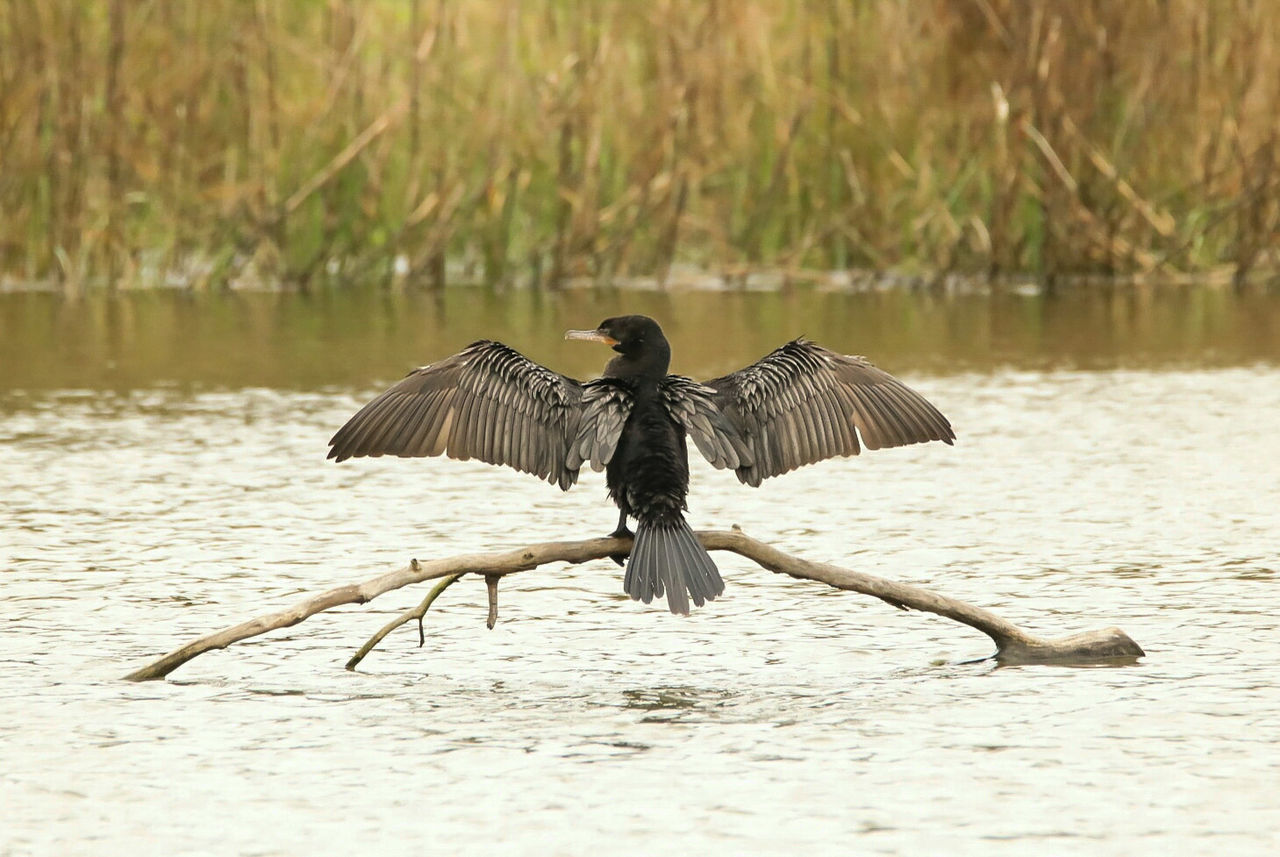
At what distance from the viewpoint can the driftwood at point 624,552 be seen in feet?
17.2

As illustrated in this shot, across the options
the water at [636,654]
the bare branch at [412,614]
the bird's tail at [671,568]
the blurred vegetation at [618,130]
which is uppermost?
the blurred vegetation at [618,130]

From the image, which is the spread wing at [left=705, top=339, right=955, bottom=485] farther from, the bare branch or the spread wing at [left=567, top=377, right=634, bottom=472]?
the bare branch

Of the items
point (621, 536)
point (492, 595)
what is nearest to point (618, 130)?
point (621, 536)

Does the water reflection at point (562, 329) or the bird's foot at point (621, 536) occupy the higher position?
the water reflection at point (562, 329)

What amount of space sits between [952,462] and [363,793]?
5.10m

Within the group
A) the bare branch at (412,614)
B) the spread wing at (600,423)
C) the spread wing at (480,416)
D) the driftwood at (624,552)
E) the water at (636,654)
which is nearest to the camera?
the water at (636,654)

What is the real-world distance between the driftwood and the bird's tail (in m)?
0.05

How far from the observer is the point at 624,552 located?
5.59 metres

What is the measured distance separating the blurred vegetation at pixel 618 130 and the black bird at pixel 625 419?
10.6 m

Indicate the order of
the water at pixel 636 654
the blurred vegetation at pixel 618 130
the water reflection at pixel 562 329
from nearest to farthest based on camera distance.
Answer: the water at pixel 636 654, the water reflection at pixel 562 329, the blurred vegetation at pixel 618 130

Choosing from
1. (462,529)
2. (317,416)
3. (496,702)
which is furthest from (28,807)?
(317,416)

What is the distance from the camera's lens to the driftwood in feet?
17.2

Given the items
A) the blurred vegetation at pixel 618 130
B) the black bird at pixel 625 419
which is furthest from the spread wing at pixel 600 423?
the blurred vegetation at pixel 618 130

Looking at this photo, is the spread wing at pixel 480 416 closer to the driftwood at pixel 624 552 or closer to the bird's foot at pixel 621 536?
the bird's foot at pixel 621 536
